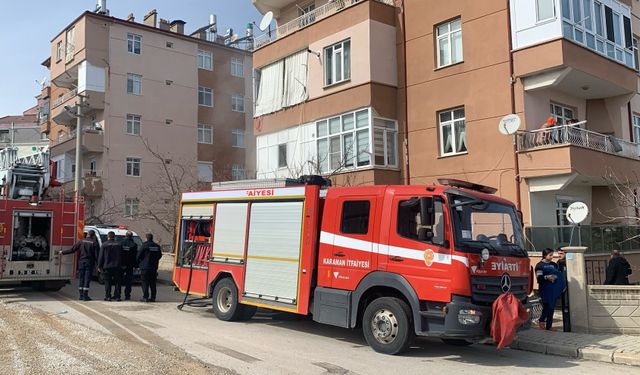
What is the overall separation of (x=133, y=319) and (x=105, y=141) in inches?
1028

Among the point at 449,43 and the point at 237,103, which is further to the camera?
the point at 237,103

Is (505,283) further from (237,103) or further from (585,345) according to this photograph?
(237,103)

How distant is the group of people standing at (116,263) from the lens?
540 inches

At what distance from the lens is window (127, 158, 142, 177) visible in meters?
35.4

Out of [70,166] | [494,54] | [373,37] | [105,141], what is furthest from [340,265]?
[70,166]

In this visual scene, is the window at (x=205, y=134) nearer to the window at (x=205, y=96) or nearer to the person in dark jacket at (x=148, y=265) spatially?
the window at (x=205, y=96)

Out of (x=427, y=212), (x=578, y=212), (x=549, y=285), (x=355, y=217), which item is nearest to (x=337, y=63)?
(x=578, y=212)

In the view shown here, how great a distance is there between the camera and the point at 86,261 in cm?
1374

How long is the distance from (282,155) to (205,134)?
62.5 ft

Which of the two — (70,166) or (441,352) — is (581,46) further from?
(70,166)

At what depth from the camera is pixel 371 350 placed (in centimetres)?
862

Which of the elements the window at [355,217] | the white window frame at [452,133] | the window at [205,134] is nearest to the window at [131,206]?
the window at [205,134]

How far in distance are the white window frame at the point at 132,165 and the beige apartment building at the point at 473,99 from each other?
16838 mm

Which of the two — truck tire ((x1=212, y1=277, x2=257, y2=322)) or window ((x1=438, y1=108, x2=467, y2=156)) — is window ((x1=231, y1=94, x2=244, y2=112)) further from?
truck tire ((x1=212, y1=277, x2=257, y2=322))
